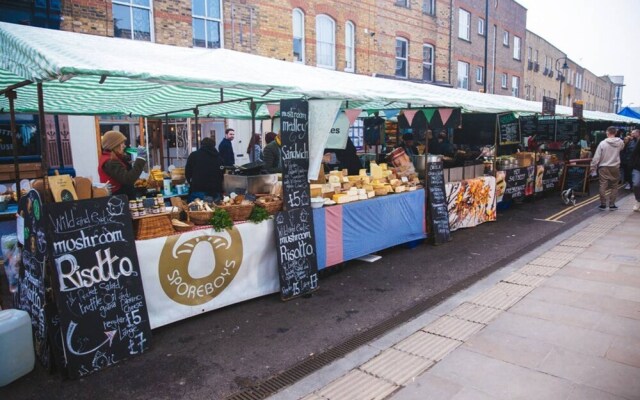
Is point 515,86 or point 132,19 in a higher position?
point 515,86

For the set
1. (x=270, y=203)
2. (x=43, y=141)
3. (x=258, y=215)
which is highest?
(x=43, y=141)

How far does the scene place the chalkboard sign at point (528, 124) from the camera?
41.9ft

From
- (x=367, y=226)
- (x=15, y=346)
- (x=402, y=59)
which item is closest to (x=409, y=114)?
(x=367, y=226)

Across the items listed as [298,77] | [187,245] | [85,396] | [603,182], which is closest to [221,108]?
[298,77]

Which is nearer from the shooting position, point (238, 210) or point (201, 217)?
point (201, 217)

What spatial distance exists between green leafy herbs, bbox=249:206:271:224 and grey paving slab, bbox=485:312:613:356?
265cm

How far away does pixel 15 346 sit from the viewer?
3449mm

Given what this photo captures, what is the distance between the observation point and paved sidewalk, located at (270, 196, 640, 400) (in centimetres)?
326

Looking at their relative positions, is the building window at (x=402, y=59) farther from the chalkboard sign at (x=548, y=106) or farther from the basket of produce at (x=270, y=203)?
the basket of produce at (x=270, y=203)

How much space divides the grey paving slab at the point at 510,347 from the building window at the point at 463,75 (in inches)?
788

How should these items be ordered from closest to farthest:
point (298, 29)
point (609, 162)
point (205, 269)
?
point (205, 269)
point (609, 162)
point (298, 29)

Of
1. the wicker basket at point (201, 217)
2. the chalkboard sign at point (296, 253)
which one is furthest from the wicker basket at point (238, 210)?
the chalkboard sign at point (296, 253)

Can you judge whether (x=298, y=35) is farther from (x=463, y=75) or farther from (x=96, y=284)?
(x=96, y=284)

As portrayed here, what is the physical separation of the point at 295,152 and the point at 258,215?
0.88 metres
